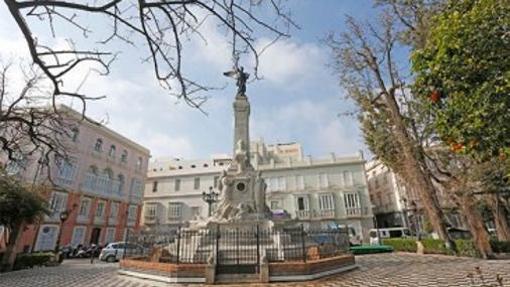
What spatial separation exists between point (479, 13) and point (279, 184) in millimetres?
32650

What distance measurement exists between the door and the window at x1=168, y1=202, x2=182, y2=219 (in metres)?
10.1

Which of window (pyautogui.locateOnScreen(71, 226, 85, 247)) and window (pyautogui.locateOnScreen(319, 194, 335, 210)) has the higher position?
window (pyautogui.locateOnScreen(319, 194, 335, 210))

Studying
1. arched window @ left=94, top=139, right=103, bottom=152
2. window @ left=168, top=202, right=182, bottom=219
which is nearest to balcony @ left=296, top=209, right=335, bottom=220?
window @ left=168, top=202, right=182, bottom=219

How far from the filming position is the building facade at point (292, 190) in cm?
3484

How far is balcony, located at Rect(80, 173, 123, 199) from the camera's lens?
29.8 metres

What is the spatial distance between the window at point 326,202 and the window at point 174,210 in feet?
58.0

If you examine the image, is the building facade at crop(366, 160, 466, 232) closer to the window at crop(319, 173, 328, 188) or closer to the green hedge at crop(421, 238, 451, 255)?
the window at crop(319, 173, 328, 188)

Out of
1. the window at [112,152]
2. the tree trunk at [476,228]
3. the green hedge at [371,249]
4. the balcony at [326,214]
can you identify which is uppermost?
the window at [112,152]

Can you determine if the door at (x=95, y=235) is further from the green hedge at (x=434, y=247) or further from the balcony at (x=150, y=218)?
the green hedge at (x=434, y=247)

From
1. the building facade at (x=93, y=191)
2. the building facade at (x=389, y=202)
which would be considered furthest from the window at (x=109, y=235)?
the building facade at (x=389, y=202)

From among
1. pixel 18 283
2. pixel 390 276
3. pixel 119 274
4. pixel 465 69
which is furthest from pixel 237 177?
pixel 465 69

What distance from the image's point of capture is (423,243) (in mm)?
17828

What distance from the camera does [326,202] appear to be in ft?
117

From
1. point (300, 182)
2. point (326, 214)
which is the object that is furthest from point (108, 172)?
point (326, 214)
